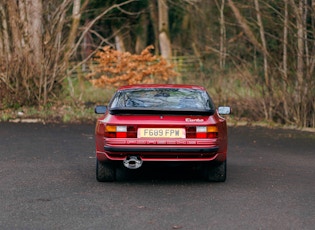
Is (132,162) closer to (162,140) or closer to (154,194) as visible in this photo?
(162,140)

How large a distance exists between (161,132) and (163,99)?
3.09ft

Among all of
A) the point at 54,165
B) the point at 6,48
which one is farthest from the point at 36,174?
the point at 6,48

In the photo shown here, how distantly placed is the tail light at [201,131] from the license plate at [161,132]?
0.25 feet

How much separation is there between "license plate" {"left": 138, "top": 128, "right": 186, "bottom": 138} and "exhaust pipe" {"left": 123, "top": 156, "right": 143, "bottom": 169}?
0.98 ft

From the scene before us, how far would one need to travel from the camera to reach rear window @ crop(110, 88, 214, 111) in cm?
1102

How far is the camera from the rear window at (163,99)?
1102cm

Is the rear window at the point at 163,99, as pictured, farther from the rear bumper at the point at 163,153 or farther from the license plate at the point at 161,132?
the rear bumper at the point at 163,153

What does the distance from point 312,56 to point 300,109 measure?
67.3 inches

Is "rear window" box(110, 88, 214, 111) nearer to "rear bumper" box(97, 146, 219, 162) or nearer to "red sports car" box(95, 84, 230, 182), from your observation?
"red sports car" box(95, 84, 230, 182)

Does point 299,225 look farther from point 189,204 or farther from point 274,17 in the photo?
point 274,17

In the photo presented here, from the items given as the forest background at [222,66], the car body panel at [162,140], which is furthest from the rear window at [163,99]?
the forest background at [222,66]

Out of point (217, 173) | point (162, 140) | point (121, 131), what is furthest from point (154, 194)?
point (217, 173)

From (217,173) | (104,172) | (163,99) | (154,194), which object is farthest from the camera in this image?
(163,99)

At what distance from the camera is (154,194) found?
9.93 meters
